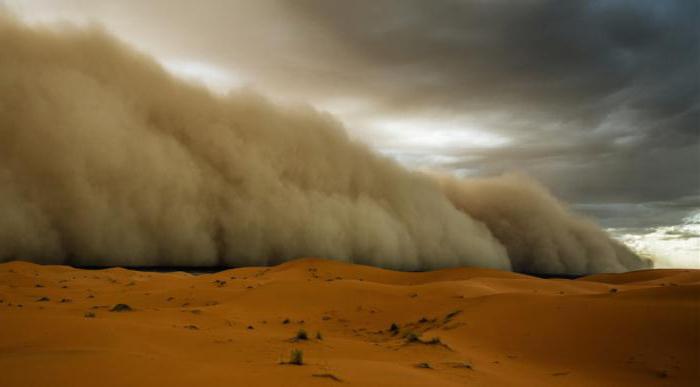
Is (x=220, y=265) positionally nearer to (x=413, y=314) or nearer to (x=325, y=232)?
(x=325, y=232)

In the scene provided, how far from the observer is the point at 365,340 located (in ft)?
33.6

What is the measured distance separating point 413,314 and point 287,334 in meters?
4.57

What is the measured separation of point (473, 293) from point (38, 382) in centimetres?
1354

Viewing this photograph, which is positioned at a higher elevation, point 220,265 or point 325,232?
point 325,232

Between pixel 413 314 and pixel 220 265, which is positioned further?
pixel 220 265

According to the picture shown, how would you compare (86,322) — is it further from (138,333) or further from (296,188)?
(296,188)

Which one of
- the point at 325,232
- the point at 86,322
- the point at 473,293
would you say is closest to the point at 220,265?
the point at 325,232

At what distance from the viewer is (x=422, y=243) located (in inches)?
2586

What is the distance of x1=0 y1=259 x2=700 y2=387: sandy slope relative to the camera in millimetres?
4887

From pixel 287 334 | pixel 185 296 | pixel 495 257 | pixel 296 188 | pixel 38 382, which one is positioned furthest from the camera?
pixel 495 257

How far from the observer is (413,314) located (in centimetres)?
1304

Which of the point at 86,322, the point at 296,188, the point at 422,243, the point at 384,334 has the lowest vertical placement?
the point at 384,334

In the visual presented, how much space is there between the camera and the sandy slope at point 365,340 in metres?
4.89

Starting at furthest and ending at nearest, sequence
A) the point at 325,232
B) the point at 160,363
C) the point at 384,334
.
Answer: the point at 325,232 < the point at 384,334 < the point at 160,363
